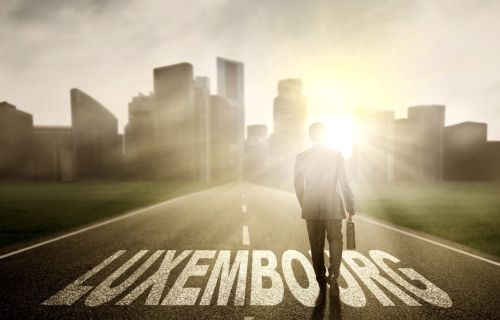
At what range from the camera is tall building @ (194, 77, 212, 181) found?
149375 mm

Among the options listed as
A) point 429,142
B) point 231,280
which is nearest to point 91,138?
point 429,142

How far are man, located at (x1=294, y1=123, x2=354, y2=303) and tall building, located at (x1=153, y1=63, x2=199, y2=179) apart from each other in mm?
141804

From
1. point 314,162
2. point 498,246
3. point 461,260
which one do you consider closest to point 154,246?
Result: point 314,162

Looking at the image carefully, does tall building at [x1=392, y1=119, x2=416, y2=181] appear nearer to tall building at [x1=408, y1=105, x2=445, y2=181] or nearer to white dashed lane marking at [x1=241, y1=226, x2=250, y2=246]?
tall building at [x1=408, y1=105, x2=445, y2=181]

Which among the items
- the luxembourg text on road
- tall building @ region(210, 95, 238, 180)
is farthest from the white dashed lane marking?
tall building @ region(210, 95, 238, 180)

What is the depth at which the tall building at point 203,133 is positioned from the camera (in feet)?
490

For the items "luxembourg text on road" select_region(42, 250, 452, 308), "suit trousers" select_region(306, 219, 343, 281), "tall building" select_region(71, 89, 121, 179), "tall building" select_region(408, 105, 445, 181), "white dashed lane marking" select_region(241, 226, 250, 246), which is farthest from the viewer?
"tall building" select_region(71, 89, 121, 179)

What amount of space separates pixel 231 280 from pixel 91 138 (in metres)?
184

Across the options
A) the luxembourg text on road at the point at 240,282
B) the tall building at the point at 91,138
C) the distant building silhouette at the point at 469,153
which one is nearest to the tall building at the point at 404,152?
the distant building silhouette at the point at 469,153

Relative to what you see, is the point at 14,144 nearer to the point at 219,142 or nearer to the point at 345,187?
the point at 219,142

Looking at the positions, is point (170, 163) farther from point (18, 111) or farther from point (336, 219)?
point (336, 219)

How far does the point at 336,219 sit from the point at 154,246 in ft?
15.2

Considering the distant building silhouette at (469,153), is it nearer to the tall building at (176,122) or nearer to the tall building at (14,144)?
the tall building at (176,122)

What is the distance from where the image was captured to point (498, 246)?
7672 mm
